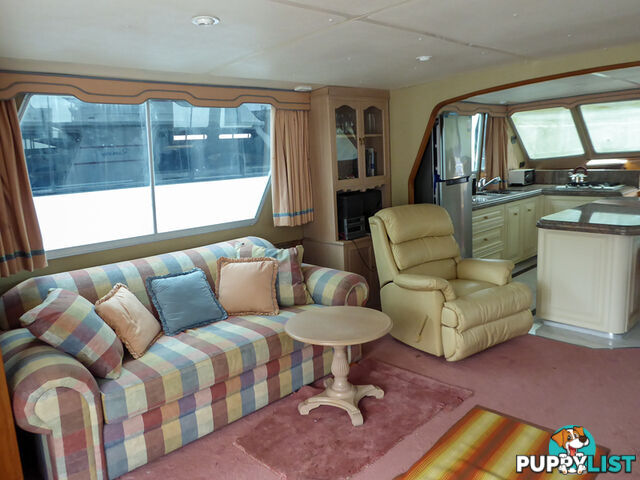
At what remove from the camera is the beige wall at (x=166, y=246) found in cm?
313

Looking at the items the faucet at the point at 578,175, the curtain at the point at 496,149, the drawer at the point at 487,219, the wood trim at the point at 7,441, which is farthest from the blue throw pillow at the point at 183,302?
the faucet at the point at 578,175

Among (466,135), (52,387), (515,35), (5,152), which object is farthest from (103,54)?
(466,135)

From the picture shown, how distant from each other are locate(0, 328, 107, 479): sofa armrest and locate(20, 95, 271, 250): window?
1.22 m

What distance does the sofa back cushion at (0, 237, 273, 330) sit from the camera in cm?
269

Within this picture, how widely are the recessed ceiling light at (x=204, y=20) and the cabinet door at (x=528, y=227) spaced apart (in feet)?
15.7

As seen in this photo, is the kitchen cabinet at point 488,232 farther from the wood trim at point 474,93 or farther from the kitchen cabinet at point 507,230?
the wood trim at point 474,93

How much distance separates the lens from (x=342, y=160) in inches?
169

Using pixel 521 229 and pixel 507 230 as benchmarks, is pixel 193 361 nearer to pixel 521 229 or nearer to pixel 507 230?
pixel 507 230

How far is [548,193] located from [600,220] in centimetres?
261

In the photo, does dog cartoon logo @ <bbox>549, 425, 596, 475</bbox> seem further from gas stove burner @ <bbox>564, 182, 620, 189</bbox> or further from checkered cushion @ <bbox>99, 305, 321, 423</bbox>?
gas stove burner @ <bbox>564, 182, 620, 189</bbox>

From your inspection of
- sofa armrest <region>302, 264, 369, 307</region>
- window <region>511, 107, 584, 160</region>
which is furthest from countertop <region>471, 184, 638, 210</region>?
sofa armrest <region>302, 264, 369, 307</region>

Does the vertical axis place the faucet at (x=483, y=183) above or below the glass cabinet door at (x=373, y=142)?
below

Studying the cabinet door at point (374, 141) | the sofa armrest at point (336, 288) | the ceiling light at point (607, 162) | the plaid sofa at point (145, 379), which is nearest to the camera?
the plaid sofa at point (145, 379)

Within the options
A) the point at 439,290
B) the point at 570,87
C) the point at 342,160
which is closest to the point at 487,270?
the point at 439,290
